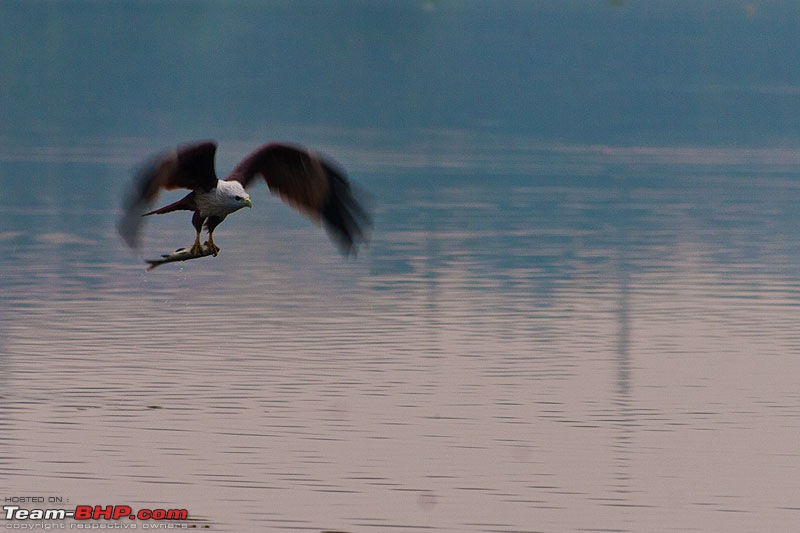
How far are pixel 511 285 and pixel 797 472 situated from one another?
20651 millimetres

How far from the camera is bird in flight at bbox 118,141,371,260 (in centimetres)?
2419

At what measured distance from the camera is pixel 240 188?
24297 mm

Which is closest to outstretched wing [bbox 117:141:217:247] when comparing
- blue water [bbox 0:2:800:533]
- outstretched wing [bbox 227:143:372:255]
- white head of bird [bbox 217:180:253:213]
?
white head of bird [bbox 217:180:253:213]

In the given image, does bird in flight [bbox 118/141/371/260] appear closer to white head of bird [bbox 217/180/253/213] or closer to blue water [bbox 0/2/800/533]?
white head of bird [bbox 217/180/253/213]

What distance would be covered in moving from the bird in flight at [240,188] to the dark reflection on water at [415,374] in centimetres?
433

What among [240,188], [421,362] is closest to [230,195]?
[240,188]

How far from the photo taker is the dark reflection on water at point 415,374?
3031 centimetres

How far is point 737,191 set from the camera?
85625 millimetres

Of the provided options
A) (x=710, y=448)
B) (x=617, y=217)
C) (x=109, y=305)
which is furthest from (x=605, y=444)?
(x=617, y=217)

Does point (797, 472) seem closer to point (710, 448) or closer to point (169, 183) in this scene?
point (710, 448)

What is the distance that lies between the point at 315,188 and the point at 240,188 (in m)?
1.81

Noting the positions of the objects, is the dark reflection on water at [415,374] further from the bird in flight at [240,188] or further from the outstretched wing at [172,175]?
the outstretched wing at [172,175]

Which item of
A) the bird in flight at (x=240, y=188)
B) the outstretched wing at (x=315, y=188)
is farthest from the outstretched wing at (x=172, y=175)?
the outstretched wing at (x=315, y=188)

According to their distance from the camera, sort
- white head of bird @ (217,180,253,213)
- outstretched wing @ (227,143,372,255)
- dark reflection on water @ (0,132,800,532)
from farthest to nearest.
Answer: dark reflection on water @ (0,132,800,532) < outstretched wing @ (227,143,372,255) < white head of bird @ (217,180,253,213)
